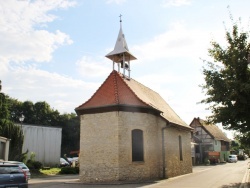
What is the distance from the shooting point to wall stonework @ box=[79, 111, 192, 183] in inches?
784

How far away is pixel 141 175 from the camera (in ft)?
66.9

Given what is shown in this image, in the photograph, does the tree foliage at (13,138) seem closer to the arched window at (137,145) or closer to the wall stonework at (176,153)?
the arched window at (137,145)

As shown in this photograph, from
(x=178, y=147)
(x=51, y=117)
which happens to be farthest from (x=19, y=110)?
(x=178, y=147)

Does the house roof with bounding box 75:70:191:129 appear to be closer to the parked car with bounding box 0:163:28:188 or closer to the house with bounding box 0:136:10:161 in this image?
the house with bounding box 0:136:10:161

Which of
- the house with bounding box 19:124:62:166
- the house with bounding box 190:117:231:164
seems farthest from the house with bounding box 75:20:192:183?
the house with bounding box 190:117:231:164

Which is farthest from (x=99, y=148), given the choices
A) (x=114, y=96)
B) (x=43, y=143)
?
(x=43, y=143)

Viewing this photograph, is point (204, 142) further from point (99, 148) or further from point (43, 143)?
point (99, 148)

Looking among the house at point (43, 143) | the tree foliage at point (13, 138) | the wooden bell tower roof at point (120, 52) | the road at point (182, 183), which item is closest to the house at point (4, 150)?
the tree foliage at point (13, 138)

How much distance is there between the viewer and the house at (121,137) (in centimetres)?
2006

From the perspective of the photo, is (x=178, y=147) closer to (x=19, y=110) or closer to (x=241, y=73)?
(x=241, y=73)

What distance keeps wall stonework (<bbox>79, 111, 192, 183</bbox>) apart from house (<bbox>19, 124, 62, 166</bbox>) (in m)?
19.6

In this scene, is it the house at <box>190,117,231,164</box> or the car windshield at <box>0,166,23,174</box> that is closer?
the car windshield at <box>0,166,23,174</box>

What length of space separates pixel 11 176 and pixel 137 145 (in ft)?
34.9

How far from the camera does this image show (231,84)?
48.7ft
